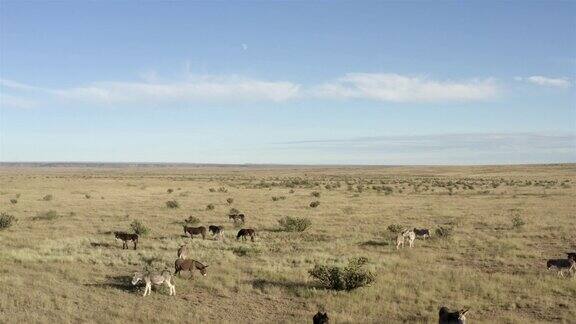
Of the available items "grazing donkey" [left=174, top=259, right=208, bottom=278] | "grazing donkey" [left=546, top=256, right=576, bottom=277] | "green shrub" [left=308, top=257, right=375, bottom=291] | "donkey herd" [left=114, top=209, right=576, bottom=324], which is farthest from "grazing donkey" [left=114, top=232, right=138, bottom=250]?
"grazing donkey" [left=546, top=256, right=576, bottom=277]

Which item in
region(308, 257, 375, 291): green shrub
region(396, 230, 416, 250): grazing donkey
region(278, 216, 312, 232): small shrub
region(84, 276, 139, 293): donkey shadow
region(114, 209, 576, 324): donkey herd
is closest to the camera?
region(114, 209, 576, 324): donkey herd

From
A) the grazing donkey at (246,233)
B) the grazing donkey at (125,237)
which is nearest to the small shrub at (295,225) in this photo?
the grazing donkey at (246,233)

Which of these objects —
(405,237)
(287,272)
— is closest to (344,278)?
(287,272)

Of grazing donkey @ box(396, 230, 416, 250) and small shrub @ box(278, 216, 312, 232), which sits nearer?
grazing donkey @ box(396, 230, 416, 250)

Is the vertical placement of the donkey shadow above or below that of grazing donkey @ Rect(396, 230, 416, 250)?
below

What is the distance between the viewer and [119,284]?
Answer: 50.5 feet

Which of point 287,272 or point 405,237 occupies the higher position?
point 405,237

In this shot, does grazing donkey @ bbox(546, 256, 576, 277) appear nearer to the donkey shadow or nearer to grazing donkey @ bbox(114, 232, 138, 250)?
the donkey shadow

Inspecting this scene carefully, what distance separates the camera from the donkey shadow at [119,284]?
14.9m

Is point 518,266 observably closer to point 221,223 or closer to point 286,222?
point 286,222

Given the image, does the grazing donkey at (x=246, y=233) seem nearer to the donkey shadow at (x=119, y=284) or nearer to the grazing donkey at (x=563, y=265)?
the donkey shadow at (x=119, y=284)

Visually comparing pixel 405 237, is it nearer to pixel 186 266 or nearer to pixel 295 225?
pixel 295 225

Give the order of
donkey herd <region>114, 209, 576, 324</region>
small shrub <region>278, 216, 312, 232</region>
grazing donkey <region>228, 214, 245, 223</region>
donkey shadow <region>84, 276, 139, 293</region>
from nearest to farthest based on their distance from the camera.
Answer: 1. donkey herd <region>114, 209, 576, 324</region>
2. donkey shadow <region>84, 276, 139, 293</region>
3. small shrub <region>278, 216, 312, 232</region>
4. grazing donkey <region>228, 214, 245, 223</region>

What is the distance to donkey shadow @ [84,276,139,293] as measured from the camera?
14887mm
